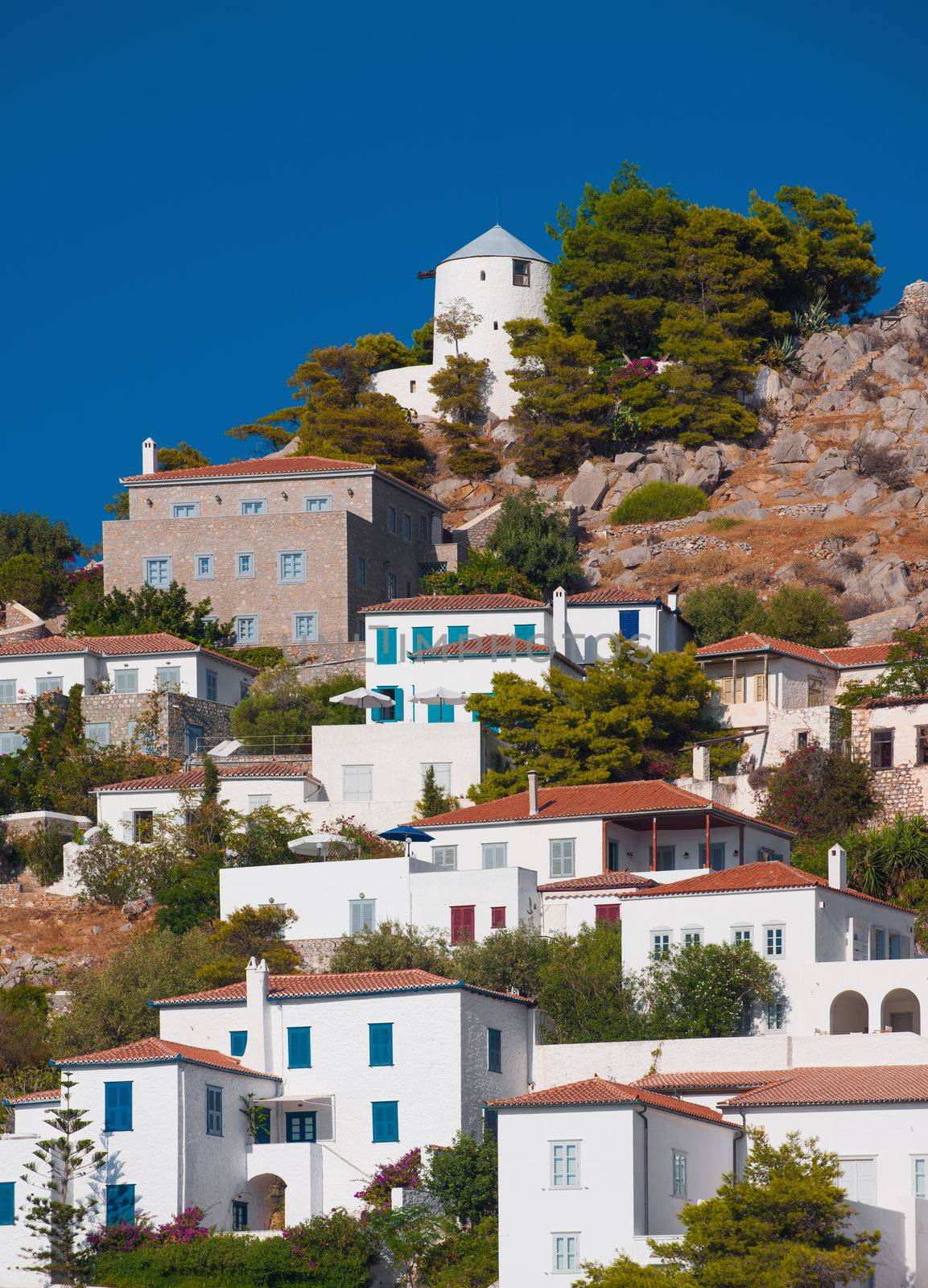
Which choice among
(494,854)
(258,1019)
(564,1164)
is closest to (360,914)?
(494,854)

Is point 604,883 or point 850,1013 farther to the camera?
point 604,883

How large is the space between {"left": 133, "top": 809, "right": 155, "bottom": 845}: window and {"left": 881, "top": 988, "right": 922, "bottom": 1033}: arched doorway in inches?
833

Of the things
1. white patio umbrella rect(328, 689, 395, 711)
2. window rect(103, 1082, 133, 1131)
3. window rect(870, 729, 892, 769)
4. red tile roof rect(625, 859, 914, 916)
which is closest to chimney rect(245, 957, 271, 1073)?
window rect(103, 1082, 133, 1131)

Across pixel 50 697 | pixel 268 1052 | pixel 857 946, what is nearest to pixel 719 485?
pixel 50 697

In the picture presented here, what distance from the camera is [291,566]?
75312 mm

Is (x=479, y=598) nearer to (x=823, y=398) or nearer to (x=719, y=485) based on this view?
(x=719, y=485)

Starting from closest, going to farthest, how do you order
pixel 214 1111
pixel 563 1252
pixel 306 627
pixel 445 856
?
pixel 563 1252
pixel 214 1111
pixel 445 856
pixel 306 627

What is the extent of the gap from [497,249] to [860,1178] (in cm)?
6674

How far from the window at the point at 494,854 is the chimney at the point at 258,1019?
372 inches

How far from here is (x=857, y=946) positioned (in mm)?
49625

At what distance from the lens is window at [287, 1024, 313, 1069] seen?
152ft

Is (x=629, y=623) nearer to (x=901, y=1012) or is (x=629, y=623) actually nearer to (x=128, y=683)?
(x=128, y=683)

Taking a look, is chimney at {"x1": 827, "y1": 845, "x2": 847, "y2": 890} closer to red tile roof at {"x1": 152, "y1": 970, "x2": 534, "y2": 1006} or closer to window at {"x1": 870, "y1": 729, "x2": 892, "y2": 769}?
red tile roof at {"x1": 152, "y1": 970, "x2": 534, "y2": 1006}

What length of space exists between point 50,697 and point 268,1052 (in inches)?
899
